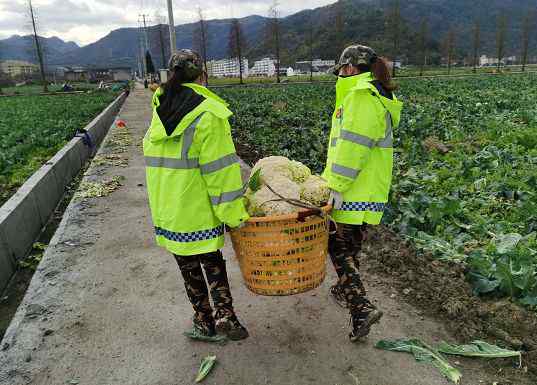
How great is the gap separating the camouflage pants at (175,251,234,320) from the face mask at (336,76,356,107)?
1.49 metres

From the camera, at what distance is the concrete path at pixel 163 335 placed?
303cm

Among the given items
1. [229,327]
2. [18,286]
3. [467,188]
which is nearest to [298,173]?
[229,327]

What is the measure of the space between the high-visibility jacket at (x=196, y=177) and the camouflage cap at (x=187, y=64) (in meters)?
0.08

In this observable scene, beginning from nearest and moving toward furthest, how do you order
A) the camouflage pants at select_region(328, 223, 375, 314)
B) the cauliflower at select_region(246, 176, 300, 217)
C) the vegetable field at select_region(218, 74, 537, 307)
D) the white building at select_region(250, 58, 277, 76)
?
the cauliflower at select_region(246, 176, 300, 217)
the camouflage pants at select_region(328, 223, 375, 314)
the vegetable field at select_region(218, 74, 537, 307)
the white building at select_region(250, 58, 277, 76)

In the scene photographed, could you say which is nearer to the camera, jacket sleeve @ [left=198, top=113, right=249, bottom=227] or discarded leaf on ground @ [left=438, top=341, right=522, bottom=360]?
jacket sleeve @ [left=198, top=113, right=249, bottom=227]

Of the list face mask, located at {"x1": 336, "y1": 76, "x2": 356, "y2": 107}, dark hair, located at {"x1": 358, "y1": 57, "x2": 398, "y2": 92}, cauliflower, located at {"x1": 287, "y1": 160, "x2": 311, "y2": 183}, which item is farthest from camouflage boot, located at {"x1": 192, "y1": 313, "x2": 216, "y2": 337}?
dark hair, located at {"x1": 358, "y1": 57, "x2": 398, "y2": 92}

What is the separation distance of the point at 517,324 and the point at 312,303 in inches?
65.5

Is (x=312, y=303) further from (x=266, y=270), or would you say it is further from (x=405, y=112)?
(x=405, y=112)

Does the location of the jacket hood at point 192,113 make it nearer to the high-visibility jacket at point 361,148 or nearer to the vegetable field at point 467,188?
the high-visibility jacket at point 361,148

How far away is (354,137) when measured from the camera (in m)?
2.88

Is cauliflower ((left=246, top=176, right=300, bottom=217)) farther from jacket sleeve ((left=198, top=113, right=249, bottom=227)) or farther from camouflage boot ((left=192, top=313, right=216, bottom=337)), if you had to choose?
camouflage boot ((left=192, top=313, right=216, bottom=337))

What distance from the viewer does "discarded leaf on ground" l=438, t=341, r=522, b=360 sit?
3029mm

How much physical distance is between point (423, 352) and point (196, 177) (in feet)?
6.84

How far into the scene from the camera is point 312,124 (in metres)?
14.5
